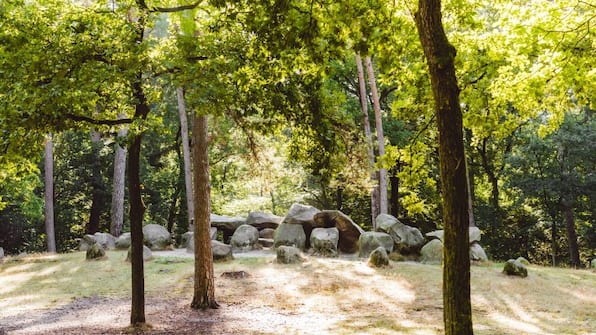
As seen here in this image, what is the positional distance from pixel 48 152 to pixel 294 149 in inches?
722

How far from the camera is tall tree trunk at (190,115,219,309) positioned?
11.2 metres

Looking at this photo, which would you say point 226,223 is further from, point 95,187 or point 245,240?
point 95,187

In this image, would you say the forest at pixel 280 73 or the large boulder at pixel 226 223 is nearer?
the forest at pixel 280 73

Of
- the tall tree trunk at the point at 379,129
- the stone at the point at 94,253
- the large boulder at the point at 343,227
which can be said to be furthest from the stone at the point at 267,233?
the stone at the point at 94,253

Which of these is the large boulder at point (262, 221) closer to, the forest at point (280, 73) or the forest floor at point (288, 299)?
the forest floor at point (288, 299)

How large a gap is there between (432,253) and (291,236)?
226 inches

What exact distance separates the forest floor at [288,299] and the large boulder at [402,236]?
→ 69.9 inches

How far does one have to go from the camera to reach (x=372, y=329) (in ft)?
30.8

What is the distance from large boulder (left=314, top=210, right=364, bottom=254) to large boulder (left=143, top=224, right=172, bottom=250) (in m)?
6.69

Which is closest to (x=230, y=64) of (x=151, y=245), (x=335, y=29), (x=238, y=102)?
(x=238, y=102)

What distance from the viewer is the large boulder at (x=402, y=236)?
18281mm

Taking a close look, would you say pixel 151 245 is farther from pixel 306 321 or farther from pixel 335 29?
pixel 335 29

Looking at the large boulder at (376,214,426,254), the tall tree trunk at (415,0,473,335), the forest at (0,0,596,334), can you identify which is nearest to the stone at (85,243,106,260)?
the forest at (0,0,596,334)

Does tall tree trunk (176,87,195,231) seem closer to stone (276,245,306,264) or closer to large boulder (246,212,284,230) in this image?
large boulder (246,212,284,230)
